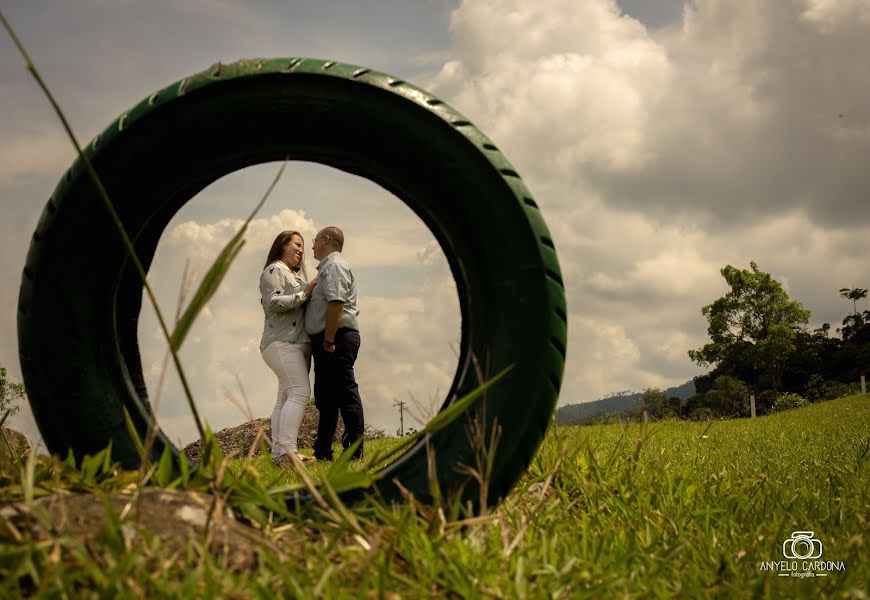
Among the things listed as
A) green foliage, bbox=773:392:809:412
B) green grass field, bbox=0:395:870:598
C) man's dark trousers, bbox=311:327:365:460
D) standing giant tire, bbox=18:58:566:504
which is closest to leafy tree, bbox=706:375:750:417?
green foliage, bbox=773:392:809:412

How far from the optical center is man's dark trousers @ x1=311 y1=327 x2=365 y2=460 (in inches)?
243

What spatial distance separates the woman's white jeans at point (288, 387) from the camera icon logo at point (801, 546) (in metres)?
4.02

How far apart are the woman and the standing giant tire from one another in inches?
125

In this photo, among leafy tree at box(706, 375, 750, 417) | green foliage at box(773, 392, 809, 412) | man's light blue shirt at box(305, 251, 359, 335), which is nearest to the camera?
man's light blue shirt at box(305, 251, 359, 335)

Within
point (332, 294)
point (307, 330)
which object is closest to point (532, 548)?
point (332, 294)

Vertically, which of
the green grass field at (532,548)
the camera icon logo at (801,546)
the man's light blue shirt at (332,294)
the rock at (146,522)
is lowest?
the camera icon logo at (801,546)

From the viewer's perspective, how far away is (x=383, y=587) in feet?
5.25

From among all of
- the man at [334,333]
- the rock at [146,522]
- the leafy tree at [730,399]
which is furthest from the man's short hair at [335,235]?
the leafy tree at [730,399]

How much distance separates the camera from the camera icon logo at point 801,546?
7.73ft

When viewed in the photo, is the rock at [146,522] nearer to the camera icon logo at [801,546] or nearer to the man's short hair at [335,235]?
the camera icon logo at [801,546]

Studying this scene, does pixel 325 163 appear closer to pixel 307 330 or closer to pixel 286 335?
pixel 286 335

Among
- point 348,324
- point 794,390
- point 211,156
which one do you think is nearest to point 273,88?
point 211,156

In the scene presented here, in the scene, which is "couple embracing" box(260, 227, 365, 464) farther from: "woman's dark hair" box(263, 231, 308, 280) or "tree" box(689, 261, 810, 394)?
"tree" box(689, 261, 810, 394)

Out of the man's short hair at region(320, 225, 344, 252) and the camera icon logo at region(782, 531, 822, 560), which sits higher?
the man's short hair at region(320, 225, 344, 252)
